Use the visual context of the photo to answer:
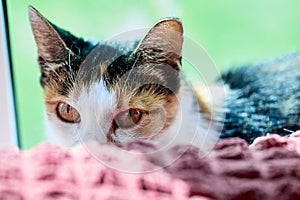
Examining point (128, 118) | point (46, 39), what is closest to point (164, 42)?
point (128, 118)

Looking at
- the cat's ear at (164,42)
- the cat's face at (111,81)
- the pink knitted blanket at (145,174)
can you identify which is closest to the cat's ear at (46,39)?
the cat's face at (111,81)

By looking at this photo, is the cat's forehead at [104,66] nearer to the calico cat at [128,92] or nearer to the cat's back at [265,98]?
the calico cat at [128,92]

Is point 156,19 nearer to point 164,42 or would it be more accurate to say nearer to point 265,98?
point 164,42

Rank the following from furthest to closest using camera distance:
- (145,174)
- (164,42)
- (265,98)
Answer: (265,98)
(164,42)
(145,174)

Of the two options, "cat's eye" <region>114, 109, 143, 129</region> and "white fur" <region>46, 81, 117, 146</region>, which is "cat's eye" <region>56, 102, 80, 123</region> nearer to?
"white fur" <region>46, 81, 117, 146</region>

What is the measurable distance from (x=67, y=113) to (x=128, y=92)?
0.21 metres

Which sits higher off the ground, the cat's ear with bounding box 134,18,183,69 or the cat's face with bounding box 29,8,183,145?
the cat's ear with bounding box 134,18,183,69

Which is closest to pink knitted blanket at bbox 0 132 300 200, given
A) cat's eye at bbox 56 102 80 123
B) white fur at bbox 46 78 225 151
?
white fur at bbox 46 78 225 151

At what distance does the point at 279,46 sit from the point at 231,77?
0.20m

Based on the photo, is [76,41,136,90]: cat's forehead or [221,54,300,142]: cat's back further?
[221,54,300,142]: cat's back

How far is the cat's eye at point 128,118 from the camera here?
Result: 130 cm

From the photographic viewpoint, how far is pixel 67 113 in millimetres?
1348

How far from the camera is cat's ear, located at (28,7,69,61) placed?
128 centimetres

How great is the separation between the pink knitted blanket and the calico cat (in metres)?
0.32
